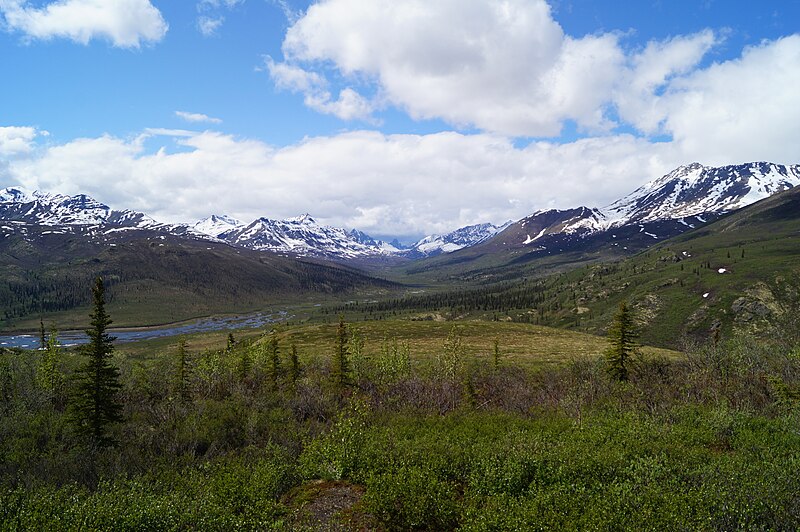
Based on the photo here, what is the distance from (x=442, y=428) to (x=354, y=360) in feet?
136

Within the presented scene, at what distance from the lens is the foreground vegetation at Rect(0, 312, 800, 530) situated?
1452 cm

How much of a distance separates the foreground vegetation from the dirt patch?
4.3 inches

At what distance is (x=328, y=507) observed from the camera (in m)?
17.8

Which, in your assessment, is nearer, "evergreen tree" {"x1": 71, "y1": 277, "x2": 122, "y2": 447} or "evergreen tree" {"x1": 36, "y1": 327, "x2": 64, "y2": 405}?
"evergreen tree" {"x1": 71, "y1": 277, "x2": 122, "y2": 447}

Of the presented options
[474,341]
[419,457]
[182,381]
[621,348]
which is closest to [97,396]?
[182,381]

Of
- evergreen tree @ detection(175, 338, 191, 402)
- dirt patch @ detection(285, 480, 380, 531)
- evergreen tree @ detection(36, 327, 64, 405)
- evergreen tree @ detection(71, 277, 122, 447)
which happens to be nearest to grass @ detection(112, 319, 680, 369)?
evergreen tree @ detection(175, 338, 191, 402)

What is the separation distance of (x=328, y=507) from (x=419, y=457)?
5153 mm

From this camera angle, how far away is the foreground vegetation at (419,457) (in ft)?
47.6

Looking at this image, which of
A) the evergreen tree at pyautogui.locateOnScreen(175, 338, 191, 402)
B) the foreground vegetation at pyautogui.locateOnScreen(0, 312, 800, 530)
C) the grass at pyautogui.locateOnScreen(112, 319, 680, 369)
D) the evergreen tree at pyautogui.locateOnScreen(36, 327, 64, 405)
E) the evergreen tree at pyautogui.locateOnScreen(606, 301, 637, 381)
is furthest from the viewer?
the grass at pyautogui.locateOnScreen(112, 319, 680, 369)

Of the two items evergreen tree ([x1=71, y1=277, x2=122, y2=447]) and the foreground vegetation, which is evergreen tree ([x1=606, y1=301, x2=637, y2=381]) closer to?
the foreground vegetation

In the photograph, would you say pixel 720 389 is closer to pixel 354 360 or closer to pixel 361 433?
pixel 361 433

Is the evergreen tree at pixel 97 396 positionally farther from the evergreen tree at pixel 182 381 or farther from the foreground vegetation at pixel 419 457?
the evergreen tree at pixel 182 381

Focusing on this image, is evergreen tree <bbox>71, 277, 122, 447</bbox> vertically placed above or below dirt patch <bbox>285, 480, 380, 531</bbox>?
above

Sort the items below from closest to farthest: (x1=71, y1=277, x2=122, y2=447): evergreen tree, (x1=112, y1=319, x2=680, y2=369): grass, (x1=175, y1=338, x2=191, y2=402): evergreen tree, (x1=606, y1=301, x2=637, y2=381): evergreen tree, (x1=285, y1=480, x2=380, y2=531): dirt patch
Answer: (x1=285, y1=480, x2=380, y2=531): dirt patch < (x1=71, y1=277, x2=122, y2=447): evergreen tree < (x1=175, y1=338, x2=191, y2=402): evergreen tree < (x1=606, y1=301, x2=637, y2=381): evergreen tree < (x1=112, y1=319, x2=680, y2=369): grass
